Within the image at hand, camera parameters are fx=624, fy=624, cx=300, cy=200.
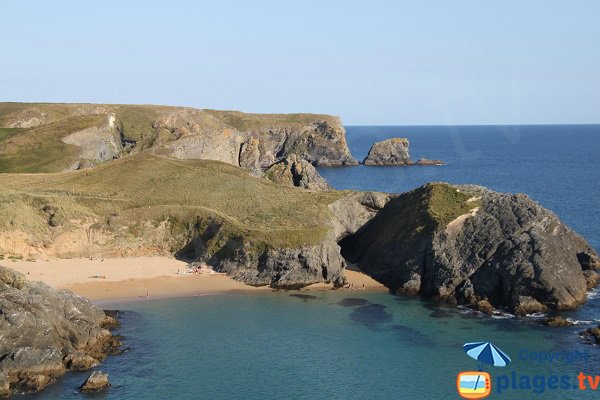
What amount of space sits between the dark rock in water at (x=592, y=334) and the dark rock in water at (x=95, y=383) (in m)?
36.6

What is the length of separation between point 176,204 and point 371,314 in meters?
32.2

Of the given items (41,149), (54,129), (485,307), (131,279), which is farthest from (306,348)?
(54,129)

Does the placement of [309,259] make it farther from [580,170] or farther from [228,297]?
[580,170]

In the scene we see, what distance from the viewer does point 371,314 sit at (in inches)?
2224

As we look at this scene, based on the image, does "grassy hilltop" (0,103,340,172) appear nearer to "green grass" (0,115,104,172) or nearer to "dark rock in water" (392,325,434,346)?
"green grass" (0,115,104,172)

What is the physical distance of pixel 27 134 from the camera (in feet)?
429

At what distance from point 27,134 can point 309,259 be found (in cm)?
8937

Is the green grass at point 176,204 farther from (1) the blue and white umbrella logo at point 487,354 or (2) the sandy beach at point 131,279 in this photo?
(1) the blue and white umbrella logo at point 487,354

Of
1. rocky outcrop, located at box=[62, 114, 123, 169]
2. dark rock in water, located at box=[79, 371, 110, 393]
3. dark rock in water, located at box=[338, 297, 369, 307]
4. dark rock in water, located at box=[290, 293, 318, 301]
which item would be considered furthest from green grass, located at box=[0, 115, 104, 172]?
dark rock in water, located at box=[79, 371, 110, 393]

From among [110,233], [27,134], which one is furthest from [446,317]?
→ [27,134]

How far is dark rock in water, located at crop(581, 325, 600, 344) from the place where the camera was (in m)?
49.0

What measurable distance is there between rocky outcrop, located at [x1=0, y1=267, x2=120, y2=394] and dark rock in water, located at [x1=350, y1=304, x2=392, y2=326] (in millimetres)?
20644

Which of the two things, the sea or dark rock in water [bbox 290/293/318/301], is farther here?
dark rock in water [bbox 290/293/318/301]

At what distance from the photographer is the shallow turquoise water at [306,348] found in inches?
1620
